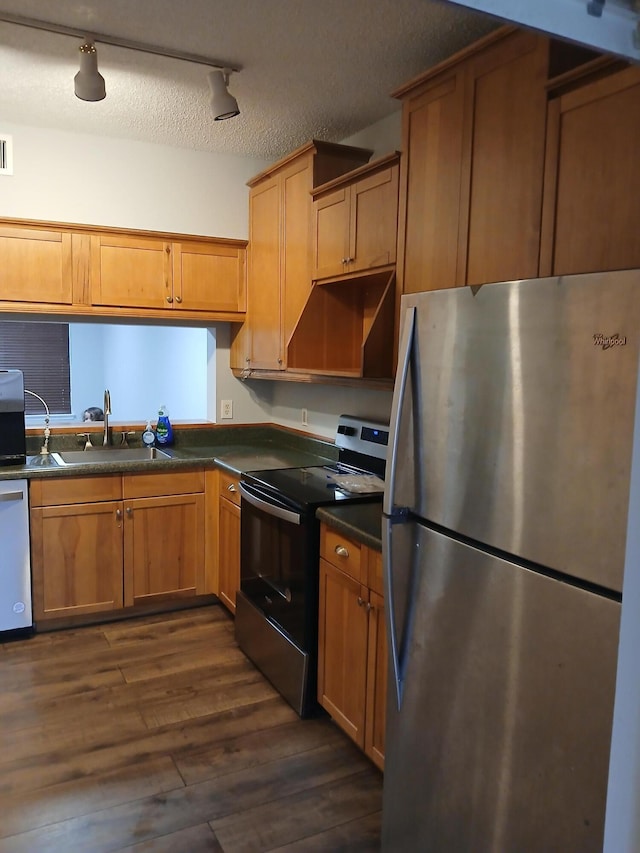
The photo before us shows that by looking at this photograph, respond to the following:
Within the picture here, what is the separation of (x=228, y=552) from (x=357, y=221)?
71.7 inches

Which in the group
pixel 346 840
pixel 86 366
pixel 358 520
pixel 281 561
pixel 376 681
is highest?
pixel 86 366

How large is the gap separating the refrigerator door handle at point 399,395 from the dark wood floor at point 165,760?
1.13 meters

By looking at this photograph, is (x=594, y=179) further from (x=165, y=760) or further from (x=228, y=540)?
(x=228, y=540)

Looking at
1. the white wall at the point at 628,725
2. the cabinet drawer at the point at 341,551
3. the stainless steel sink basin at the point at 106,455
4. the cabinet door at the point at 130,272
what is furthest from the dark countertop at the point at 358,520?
the cabinet door at the point at 130,272

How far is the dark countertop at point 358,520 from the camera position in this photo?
6.97 ft

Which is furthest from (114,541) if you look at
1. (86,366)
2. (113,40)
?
(86,366)

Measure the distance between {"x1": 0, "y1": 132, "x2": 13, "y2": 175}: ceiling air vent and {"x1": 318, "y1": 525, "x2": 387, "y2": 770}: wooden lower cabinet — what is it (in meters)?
2.49

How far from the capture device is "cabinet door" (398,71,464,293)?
2.08 m

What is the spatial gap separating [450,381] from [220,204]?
9.00 ft

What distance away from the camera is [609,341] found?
1.13 metres

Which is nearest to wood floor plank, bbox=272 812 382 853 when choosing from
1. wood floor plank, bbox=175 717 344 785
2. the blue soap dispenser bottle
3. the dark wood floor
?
the dark wood floor

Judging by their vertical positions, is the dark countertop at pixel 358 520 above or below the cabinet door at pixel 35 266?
below

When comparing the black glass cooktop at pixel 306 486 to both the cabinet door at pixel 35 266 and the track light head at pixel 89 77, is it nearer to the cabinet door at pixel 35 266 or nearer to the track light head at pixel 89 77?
the cabinet door at pixel 35 266

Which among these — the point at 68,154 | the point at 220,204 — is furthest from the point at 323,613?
the point at 68,154
